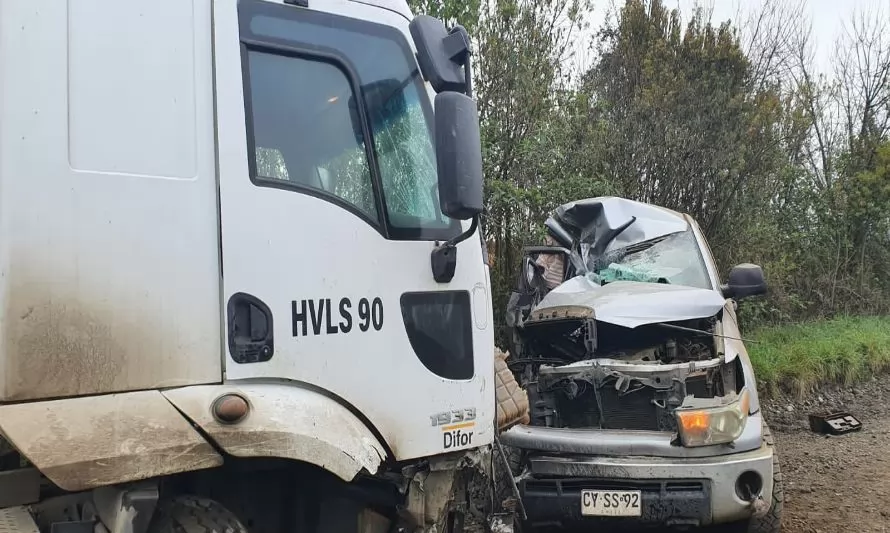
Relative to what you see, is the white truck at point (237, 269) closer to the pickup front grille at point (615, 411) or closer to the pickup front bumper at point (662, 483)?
the pickup front bumper at point (662, 483)

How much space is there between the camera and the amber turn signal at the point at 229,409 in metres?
2.10

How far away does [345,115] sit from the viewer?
2521 mm

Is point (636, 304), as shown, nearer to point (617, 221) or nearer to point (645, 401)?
point (645, 401)

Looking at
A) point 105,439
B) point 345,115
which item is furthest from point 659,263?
point 105,439

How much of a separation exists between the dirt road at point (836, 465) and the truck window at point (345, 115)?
3.83 m

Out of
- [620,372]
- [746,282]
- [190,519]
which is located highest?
[746,282]

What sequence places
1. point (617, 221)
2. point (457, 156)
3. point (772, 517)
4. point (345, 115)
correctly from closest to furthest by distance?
point (457, 156) < point (345, 115) < point (772, 517) < point (617, 221)

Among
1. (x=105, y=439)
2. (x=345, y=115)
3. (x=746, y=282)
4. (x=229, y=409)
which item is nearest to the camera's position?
(x=105, y=439)

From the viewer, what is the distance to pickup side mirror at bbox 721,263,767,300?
197 inches

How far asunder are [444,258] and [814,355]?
8291 mm

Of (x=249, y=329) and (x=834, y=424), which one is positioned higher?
(x=249, y=329)

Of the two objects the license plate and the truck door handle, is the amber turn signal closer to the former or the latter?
the truck door handle

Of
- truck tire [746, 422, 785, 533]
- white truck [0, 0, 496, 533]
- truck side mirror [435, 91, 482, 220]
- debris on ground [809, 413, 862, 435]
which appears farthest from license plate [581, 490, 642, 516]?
debris on ground [809, 413, 862, 435]

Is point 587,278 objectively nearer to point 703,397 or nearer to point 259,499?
point 703,397
